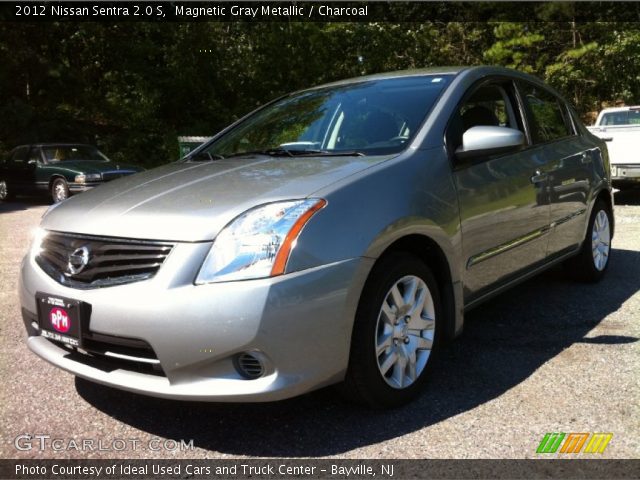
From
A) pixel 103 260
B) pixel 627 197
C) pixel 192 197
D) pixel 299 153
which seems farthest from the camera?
pixel 627 197

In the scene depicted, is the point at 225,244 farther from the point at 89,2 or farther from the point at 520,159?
the point at 89,2

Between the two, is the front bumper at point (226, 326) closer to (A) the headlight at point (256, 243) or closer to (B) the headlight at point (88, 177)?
(A) the headlight at point (256, 243)

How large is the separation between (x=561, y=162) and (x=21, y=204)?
501 inches

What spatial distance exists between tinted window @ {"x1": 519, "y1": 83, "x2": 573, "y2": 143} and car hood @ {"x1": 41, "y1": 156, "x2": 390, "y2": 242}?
65.2 inches

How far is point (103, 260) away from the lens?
7.98ft

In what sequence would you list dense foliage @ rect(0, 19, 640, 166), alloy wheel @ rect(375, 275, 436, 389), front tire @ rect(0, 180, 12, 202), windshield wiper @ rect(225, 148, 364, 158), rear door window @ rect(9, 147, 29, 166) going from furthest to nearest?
1. dense foliage @ rect(0, 19, 640, 166)
2. front tire @ rect(0, 180, 12, 202)
3. rear door window @ rect(9, 147, 29, 166)
4. windshield wiper @ rect(225, 148, 364, 158)
5. alloy wheel @ rect(375, 275, 436, 389)

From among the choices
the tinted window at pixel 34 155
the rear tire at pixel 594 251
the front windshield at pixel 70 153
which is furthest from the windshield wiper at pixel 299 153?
the tinted window at pixel 34 155

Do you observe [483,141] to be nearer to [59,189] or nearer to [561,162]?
[561,162]

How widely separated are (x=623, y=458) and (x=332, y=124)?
86.0 inches

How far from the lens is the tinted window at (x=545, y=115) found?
4.00 m

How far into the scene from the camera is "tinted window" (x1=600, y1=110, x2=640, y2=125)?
35.7 ft

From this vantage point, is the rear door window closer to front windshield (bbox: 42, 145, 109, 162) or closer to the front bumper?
front windshield (bbox: 42, 145, 109, 162)

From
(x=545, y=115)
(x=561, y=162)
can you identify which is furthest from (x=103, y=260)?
(x=545, y=115)

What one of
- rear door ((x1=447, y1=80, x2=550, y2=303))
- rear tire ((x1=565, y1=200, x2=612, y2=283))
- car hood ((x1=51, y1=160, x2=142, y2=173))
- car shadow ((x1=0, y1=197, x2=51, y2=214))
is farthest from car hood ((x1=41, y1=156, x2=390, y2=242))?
car shadow ((x1=0, y1=197, x2=51, y2=214))
